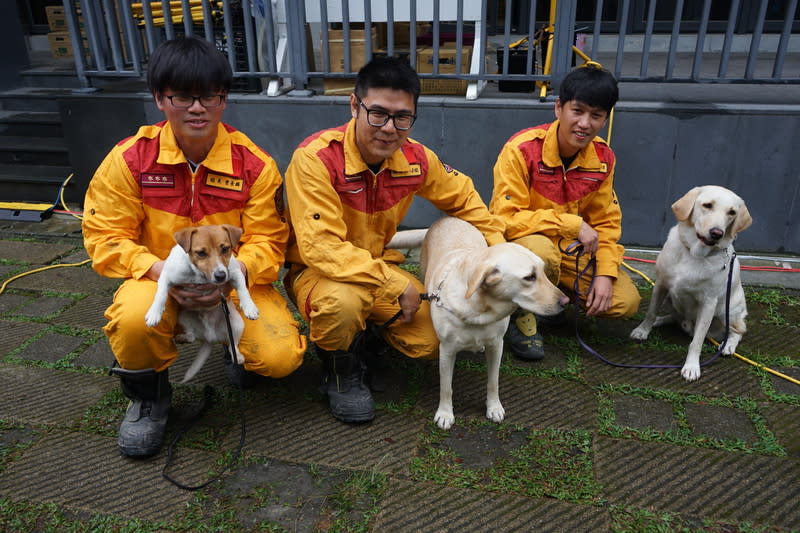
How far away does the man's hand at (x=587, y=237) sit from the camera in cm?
337

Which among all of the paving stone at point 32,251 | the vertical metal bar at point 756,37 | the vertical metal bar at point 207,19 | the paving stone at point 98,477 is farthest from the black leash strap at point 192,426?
the vertical metal bar at point 756,37

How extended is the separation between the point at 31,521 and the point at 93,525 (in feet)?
0.79

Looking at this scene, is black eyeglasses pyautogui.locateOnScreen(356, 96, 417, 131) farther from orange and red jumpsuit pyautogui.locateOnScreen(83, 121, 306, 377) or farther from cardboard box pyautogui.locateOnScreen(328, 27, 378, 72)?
cardboard box pyautogui.locateOnScreen(328, 27, 378, 72)

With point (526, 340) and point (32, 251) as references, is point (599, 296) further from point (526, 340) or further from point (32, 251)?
point (32, 251)

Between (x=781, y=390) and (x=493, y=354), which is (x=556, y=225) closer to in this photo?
(x=493, y=354)

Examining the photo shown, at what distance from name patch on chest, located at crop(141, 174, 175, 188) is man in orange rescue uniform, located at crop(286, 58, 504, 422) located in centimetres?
52

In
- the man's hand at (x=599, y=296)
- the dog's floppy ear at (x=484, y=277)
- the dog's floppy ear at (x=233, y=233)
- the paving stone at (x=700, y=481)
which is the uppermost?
the dog's floppy ear at (x=233, y=233)

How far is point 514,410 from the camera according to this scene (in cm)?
293

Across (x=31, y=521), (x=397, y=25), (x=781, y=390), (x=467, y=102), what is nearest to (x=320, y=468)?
(x=31, y=521)

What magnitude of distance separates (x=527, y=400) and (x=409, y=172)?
1270 millimetres

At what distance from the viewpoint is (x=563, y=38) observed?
15.2ft

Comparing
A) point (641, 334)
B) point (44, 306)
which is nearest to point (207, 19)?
point (44, 306)

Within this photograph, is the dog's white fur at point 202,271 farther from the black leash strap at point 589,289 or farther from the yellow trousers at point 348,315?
the black leash strap at point 589,289

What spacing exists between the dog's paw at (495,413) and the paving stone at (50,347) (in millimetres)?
2372
